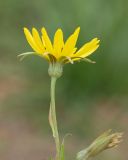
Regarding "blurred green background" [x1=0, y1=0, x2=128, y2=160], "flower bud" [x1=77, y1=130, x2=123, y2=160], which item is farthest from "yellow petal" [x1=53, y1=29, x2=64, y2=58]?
"blurred green background" [x1=0, y1=0, x2=128, y2=160]

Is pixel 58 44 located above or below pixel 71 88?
below

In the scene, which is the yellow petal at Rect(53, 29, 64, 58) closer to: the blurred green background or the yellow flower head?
the yellow flower head

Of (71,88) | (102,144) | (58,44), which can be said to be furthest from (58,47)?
(71,88)

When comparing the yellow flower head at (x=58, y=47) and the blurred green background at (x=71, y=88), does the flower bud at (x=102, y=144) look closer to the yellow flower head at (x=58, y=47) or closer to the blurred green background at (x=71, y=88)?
the yellow flower head at (x=58, y=47)

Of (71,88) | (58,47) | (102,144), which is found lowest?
(102,144)

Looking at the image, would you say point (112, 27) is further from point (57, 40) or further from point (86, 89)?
point (57, 40)

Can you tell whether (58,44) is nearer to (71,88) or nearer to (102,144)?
(102,144)

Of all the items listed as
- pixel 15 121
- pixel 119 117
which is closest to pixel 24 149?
pixel 15 121

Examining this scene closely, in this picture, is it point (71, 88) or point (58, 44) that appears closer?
point (58, 44)
